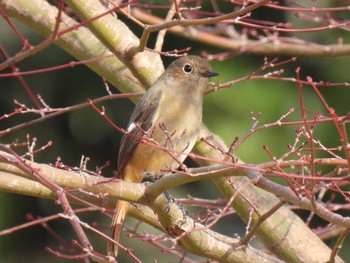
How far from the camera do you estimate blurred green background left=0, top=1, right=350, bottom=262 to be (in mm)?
7469

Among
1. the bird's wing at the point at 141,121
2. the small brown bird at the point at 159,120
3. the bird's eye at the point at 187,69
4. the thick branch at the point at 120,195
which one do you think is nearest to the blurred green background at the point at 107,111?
the bird's eye at the point at 187,69

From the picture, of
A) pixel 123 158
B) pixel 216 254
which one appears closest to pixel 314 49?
pixel 123 158

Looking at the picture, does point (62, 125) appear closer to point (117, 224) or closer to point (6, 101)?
point (6, 101)

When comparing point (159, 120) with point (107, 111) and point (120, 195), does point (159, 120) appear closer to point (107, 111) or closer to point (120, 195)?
point (120, 195)

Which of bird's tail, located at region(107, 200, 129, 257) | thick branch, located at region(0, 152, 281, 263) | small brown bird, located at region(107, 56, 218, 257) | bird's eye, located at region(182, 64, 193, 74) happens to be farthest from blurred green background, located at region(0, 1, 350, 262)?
thick branch, located at region(0, 152, 281, 263)

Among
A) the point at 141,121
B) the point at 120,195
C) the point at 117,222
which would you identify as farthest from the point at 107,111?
the point at 120,195

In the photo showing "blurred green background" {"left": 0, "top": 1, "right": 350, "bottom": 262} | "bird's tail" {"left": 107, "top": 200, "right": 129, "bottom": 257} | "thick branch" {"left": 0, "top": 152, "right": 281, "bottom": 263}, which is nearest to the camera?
"thick branch" {"left": 0, "top": 152, "right": 281, "bottom": 263}

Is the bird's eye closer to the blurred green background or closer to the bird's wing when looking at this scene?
the bird's wing

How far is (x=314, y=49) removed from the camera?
16.3 feet

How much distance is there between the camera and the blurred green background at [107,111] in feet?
24.5

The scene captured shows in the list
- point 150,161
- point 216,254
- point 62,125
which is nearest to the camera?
point 216,254

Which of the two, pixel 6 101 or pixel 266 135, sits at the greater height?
pixel 266 135

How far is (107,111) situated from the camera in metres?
8.51

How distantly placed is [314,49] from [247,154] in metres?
2.31
